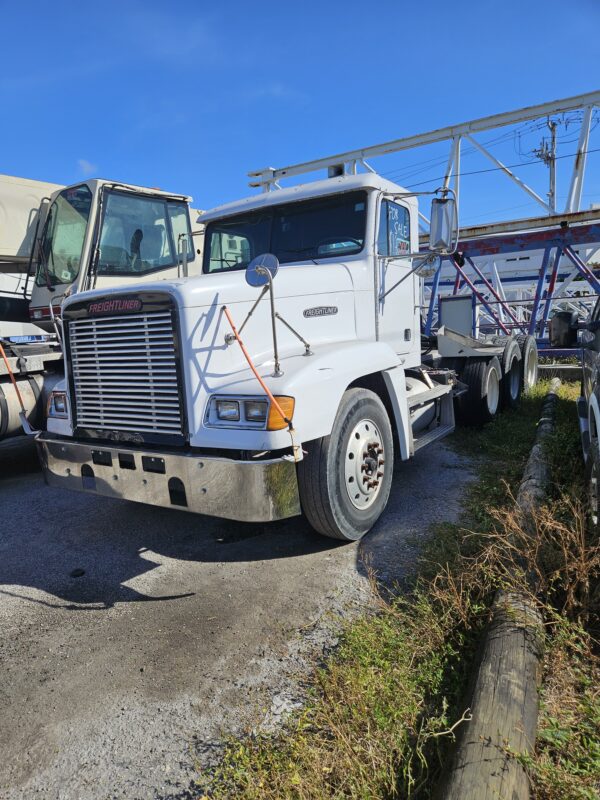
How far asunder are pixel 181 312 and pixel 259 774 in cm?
244

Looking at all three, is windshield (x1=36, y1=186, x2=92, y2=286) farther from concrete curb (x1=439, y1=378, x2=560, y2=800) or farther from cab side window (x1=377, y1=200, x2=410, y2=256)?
concrete curb (x1=439, y1=378, x2=560, y2=800)

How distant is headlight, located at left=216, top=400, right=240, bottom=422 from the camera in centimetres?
343

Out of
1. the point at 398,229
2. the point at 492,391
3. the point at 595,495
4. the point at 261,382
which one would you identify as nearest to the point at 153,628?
the point at 261,382

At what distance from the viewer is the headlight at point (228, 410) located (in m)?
3.43

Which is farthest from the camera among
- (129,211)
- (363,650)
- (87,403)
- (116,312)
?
(129,211)

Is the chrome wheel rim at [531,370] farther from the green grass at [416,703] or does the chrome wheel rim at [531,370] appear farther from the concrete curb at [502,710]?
the concrete curb at [502,710]

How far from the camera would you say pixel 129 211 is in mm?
7000

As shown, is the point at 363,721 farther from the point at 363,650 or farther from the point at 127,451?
the point at 127,451

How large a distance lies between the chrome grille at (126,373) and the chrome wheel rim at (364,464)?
1235 millimetres

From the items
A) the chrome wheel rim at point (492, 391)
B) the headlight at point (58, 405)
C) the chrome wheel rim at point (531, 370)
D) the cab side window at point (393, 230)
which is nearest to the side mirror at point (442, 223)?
the cab side window at point (393, 230)

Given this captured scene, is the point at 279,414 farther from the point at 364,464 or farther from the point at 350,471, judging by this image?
the point at 364,464

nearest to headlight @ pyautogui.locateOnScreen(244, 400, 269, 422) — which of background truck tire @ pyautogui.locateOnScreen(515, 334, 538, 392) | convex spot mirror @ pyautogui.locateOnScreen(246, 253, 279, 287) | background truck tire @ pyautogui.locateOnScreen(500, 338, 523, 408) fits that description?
convex spot mirror @ pyautogui.locateOnScreen(246, 253, 279, 287)

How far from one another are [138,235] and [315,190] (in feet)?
9.55

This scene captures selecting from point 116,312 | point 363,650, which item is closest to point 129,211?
point 116,312
